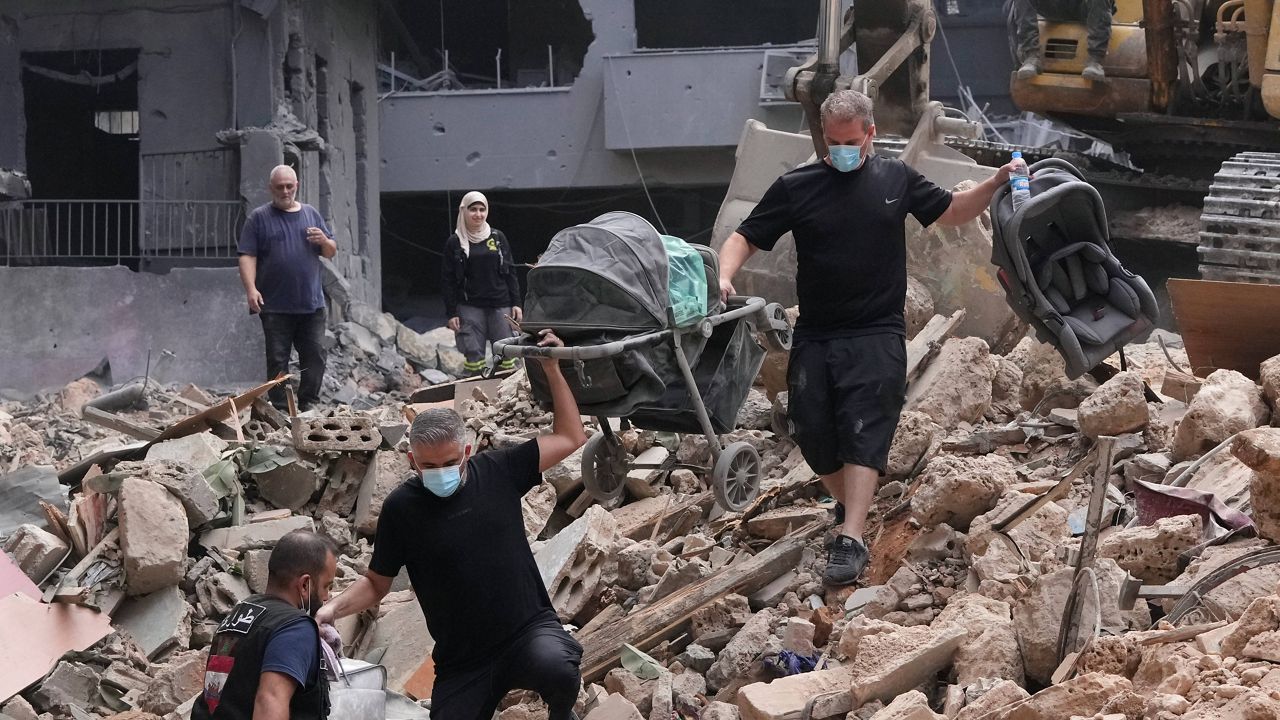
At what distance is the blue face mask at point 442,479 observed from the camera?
14.0 feet

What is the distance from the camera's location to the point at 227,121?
1563cm

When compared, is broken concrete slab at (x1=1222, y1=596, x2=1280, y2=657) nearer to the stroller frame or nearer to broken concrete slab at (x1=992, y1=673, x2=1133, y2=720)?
broken concrete slab at (x1=992, y1=673, x2=1133, y2=720)

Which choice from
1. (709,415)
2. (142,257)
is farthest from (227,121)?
(709,415)

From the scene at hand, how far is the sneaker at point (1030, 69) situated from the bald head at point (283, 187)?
580 cm

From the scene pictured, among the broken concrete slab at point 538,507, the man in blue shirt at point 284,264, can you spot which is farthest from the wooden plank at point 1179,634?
the man in blue shirt at point 284,264

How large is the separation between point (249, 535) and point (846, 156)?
3.39 meters

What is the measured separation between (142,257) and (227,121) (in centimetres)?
176

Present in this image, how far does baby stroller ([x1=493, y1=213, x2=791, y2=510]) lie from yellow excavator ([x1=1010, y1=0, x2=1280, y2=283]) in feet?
16.3

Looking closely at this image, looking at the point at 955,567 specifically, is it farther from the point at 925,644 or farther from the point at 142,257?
the point at 142,257

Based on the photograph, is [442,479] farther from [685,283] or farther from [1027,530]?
[1027,530]

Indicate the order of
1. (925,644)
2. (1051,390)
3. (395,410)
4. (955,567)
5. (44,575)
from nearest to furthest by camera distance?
(925,644)
(955,567)
(44,575)
(1051,390)
(395,410)

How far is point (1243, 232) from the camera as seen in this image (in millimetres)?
7965

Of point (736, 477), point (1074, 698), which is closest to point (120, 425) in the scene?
point (736, 477)

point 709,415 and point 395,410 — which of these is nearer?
point 709,415
